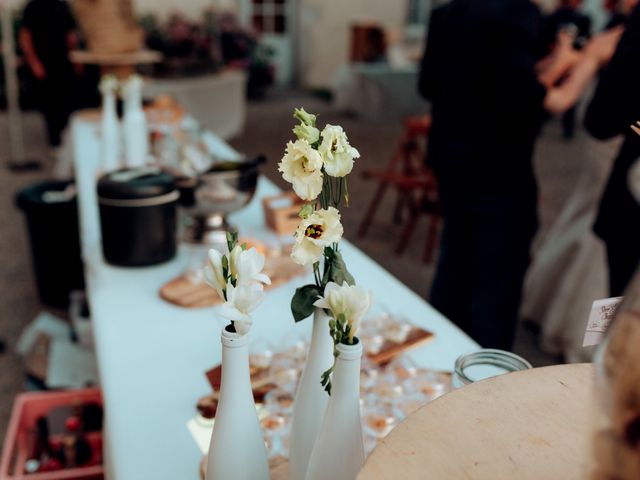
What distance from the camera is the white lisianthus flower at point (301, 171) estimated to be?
2.37 feet

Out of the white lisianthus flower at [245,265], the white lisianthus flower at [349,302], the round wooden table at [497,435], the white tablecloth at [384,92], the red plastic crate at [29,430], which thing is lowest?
the red plastic crate at [29,430]

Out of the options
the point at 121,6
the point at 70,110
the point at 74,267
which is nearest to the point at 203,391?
the point at 74,267

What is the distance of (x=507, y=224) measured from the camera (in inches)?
85.7

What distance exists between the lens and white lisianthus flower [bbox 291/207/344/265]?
2.39 ft

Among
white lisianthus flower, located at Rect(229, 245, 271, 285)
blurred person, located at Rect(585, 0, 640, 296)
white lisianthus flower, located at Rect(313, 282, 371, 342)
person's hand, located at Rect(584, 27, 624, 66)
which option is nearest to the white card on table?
white lisianthus flower, located at Rect(313, 282, 371, 342)

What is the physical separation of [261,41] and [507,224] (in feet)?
28.1

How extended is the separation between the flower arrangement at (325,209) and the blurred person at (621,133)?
34.0 inches

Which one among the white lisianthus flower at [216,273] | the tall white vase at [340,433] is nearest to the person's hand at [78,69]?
the white lisianthus flower at [216,273]

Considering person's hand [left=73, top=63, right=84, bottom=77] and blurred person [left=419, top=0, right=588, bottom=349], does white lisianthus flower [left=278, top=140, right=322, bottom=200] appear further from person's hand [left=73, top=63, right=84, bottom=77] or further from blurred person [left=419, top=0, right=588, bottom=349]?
person's hand [left=73, top=63, right=84, bottom=77]

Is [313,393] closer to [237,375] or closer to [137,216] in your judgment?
[237,375]

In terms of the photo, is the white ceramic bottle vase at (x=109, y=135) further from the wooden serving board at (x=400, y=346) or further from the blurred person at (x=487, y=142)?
the wooden serving board at (x=400, y=346)

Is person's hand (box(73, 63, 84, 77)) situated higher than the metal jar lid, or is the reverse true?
person's hand (box(73, 63, 84, 77))

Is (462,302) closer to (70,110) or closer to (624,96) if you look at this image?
(624,96)

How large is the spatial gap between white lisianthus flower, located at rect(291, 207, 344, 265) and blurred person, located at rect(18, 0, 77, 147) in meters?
4.86
